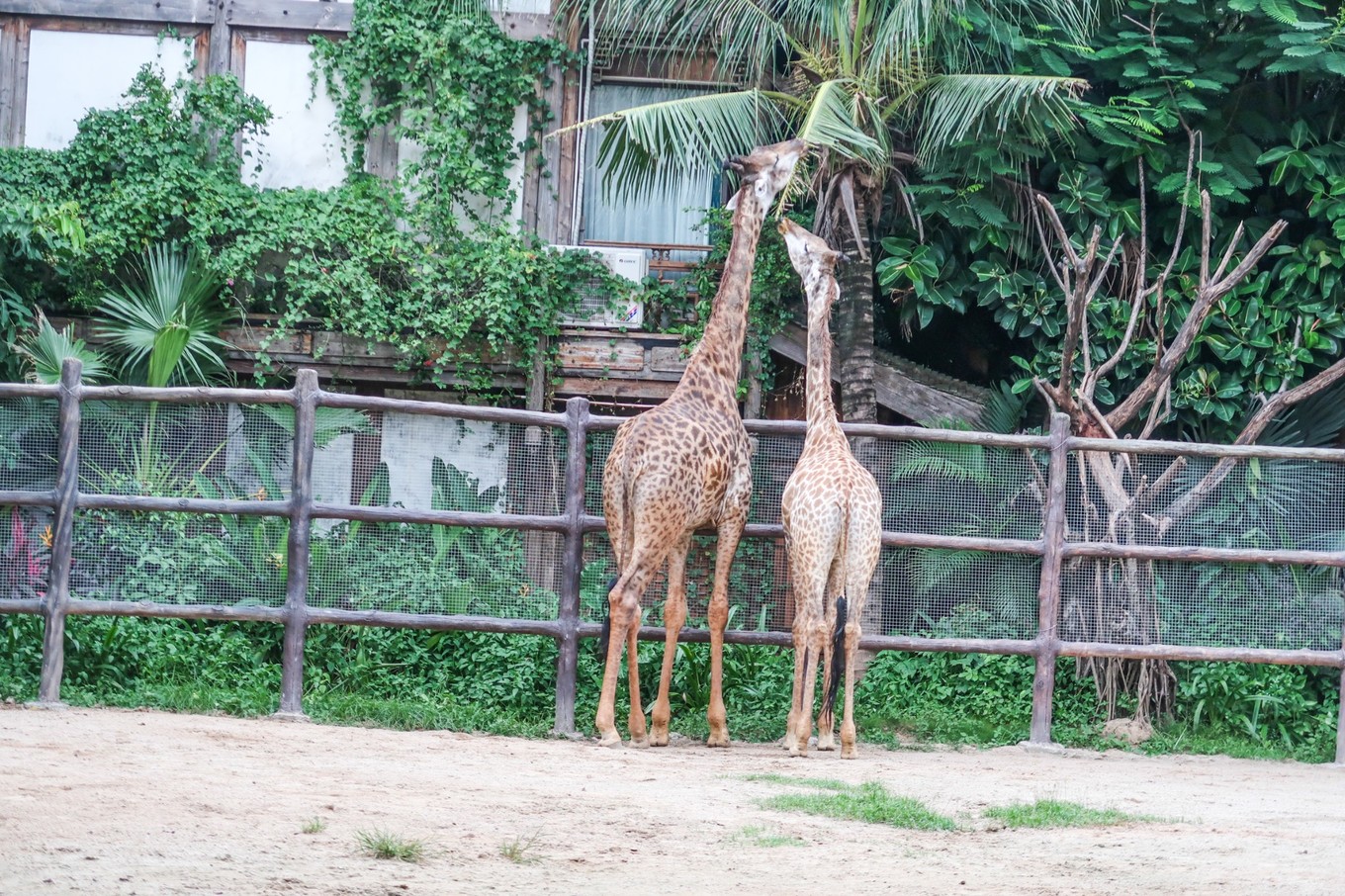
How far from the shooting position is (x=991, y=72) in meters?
10.6

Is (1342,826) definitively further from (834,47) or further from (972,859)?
(834,47)

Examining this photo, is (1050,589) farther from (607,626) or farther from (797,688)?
(607,626)

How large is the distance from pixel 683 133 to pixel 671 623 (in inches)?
150

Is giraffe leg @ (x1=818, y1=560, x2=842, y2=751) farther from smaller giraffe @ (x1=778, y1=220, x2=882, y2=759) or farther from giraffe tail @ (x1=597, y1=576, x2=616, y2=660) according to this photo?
giraffe tail @ (x1=597, y1=576, x2=616, y2=660)

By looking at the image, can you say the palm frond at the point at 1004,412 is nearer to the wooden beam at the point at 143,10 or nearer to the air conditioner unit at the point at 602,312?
the air conditioner unit at the point at 602,312

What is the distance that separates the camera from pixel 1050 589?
7.87 meters

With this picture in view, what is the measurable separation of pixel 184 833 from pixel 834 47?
7402mm

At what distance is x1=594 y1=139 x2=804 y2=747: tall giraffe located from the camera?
23.4ft

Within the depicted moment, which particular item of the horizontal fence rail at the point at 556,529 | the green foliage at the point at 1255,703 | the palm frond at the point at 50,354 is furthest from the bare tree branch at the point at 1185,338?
the palm frond at the point at 50,354

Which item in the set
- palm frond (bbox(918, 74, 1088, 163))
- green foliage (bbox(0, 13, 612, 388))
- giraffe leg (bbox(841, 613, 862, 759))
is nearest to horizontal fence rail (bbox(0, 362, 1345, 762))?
giraffe leg (bbox(841, 613, 862, 759))

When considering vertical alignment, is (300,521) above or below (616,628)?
above

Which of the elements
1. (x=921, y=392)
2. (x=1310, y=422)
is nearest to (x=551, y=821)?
(x=921, y=392)

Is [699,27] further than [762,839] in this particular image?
Yes

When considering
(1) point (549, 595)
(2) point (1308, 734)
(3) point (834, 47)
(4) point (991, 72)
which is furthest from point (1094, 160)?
(1) point (549, 595)
